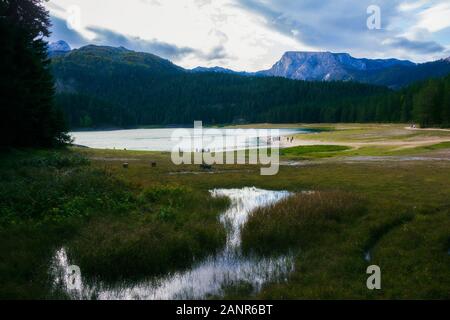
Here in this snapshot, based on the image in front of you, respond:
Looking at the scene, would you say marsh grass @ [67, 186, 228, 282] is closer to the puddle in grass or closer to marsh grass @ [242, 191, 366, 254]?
the puddle in grass

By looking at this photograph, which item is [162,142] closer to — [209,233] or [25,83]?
[25,83]

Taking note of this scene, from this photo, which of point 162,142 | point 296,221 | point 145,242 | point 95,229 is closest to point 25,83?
point 95,229

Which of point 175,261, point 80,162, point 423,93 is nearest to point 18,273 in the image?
point 175,261

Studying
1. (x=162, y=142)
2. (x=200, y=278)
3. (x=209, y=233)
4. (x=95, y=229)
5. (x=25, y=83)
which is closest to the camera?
(x=200, y=278)

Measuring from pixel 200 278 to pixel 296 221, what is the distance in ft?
23.7

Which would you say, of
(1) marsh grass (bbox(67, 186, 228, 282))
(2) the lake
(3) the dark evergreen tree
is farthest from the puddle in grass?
(2) the lake

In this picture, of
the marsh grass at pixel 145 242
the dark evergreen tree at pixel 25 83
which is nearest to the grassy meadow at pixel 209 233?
the marsh grass at pixel 145 242

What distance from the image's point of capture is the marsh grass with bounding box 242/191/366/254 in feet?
53.4

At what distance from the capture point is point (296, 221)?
59.7 feet

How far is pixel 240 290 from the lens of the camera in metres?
11.5

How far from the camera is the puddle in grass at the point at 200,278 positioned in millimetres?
11586

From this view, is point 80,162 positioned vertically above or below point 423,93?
below
